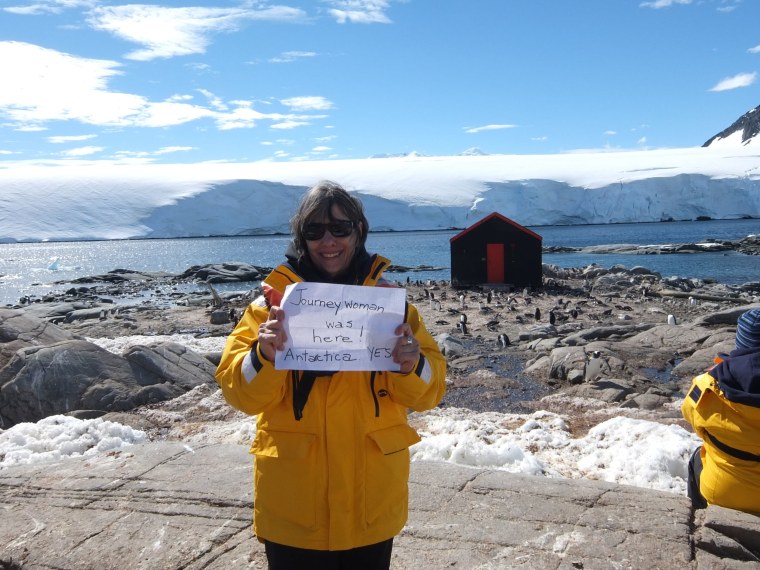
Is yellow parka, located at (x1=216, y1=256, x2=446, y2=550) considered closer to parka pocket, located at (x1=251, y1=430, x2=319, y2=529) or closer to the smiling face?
parka pocket, located at (x1=251, y1=430, x2=319, y2=529)

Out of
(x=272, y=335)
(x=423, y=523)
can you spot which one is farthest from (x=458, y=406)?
(x=272, y=335)

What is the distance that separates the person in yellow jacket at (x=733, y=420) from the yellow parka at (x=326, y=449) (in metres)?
1.51

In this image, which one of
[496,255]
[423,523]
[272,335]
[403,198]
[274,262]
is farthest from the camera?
[403,198]

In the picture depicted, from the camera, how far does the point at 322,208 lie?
2.07m

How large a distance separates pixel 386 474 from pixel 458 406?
643cm

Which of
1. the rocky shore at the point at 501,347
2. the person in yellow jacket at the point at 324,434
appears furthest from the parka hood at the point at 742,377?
the rocky shore at the point at 501,347

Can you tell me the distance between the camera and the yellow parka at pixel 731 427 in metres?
2.76

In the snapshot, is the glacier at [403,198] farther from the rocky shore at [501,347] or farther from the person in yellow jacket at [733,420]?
the person in yellow jacket at [733,420]

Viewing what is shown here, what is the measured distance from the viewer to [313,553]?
1.96 metres

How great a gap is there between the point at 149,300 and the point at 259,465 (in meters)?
25.2

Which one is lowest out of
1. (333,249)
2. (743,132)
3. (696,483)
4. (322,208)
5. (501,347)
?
(501,347)

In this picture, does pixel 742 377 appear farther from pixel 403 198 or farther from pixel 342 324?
pixel 403 198

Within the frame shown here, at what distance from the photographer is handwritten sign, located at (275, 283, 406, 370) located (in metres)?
1.99

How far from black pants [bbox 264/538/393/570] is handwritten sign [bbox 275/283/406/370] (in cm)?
52
